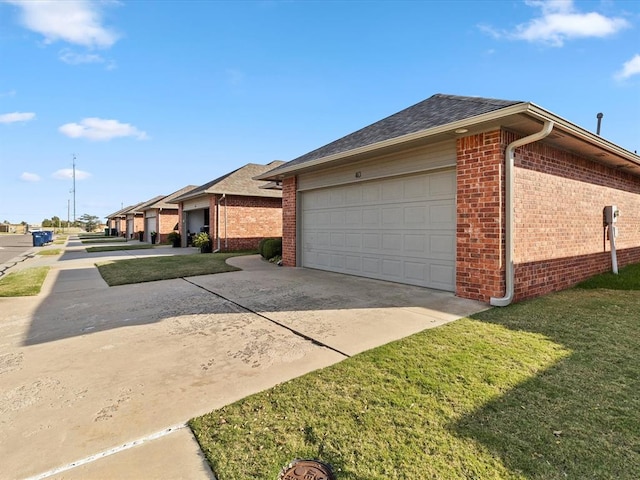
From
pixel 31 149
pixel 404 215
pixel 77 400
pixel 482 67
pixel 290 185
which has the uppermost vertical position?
pixel 31 149

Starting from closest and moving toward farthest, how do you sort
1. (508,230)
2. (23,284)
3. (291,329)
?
(291,329) → (508,230) → (23,284)

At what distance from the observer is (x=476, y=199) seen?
5766mm

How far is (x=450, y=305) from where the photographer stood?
217 inches

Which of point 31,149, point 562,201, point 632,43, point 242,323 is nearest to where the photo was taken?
point 242,323

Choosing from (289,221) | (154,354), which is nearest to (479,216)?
(154,354)

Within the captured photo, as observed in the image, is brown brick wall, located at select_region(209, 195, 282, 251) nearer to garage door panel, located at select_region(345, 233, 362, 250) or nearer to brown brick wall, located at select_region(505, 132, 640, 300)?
garage door panel, located at select_region(345, 233, 362, 250)

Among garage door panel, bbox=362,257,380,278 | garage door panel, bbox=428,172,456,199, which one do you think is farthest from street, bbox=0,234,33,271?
garage door panel, bbox=428,172,456,199

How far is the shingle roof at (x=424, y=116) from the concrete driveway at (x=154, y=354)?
10.5 feet

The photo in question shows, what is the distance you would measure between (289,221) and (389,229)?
4.03m

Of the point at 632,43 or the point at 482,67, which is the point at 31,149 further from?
the point at 632,43

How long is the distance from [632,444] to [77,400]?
159 inches

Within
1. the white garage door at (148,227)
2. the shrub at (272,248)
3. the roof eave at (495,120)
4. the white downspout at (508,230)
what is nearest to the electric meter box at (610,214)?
the roof eave at (495,120)

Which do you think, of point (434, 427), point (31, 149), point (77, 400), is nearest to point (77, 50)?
point (77, 400)

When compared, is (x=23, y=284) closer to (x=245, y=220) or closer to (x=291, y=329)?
(x=291, y=329)
